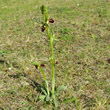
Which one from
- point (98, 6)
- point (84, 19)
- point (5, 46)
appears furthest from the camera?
point (98, 6)

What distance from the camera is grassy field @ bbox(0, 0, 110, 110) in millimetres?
2268

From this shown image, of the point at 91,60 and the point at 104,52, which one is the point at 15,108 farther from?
the point at 104,52

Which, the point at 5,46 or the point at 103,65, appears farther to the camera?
the point at 5,46

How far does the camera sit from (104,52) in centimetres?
322

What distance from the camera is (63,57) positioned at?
3121 millimetres

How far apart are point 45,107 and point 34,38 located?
2.01 metres

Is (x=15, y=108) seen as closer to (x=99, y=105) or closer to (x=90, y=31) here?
(x=99, y=105)

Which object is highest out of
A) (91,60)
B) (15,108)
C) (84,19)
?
(84,19)

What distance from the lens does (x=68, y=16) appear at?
5.07m

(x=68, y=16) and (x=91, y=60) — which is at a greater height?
(x=68, y=16)

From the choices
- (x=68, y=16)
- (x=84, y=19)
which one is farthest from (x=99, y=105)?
(x=68, y=16)

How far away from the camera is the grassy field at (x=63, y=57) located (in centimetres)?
227

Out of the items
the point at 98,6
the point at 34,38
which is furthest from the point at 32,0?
the point at 34,38

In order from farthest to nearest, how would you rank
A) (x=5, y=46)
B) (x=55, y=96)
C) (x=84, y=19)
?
(x=84, y=19)
(x=5, y=46)
(x=55, y=96)
